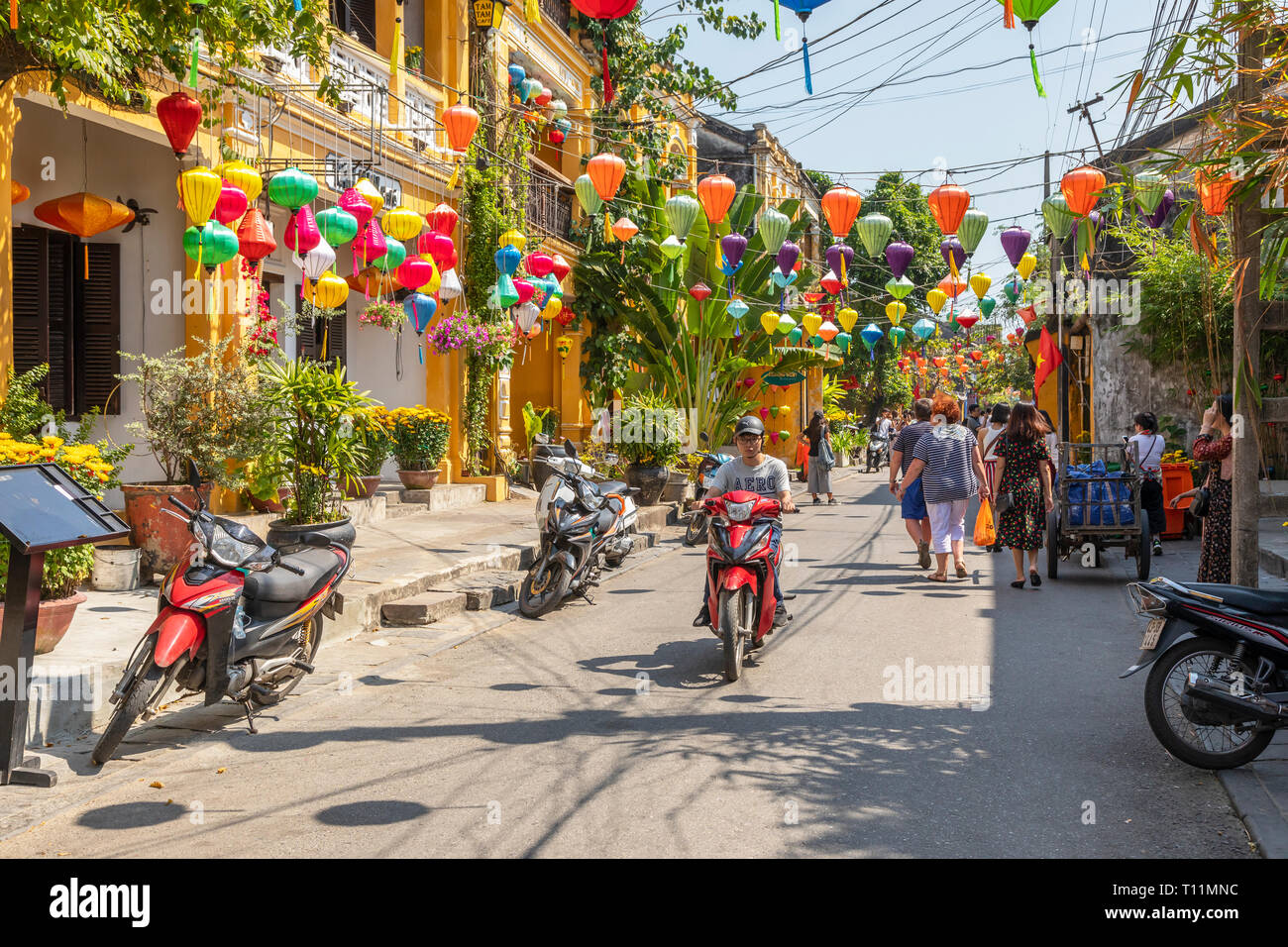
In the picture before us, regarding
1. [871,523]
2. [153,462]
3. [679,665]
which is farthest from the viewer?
[871,523]

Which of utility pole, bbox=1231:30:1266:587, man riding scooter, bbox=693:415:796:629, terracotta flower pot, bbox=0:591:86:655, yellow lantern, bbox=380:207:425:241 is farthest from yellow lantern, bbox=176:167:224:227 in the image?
utility pole, bbox=1231:30:1266:587

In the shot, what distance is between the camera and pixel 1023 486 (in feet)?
35.2

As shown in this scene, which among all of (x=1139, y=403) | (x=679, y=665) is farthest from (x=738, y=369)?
(x=679, y=665)

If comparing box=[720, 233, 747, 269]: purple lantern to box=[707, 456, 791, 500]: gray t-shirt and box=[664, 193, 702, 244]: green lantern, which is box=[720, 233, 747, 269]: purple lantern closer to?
box=[664, 193, 702, 244]: green lantern

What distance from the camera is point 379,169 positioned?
14.4 m

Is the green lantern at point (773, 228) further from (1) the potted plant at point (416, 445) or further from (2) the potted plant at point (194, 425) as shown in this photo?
(2) the potted plant at point (194, 425)

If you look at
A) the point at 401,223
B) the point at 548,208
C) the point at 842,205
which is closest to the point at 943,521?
the point at 842,205

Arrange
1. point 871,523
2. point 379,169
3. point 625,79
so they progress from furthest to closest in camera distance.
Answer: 1. point 625,79
2. point 871,523
3. point 379,169

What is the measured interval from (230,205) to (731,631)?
597 centimetres

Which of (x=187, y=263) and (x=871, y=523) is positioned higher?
(x=187, y=263)

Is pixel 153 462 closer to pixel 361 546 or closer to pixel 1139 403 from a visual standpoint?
pixel 361 546
